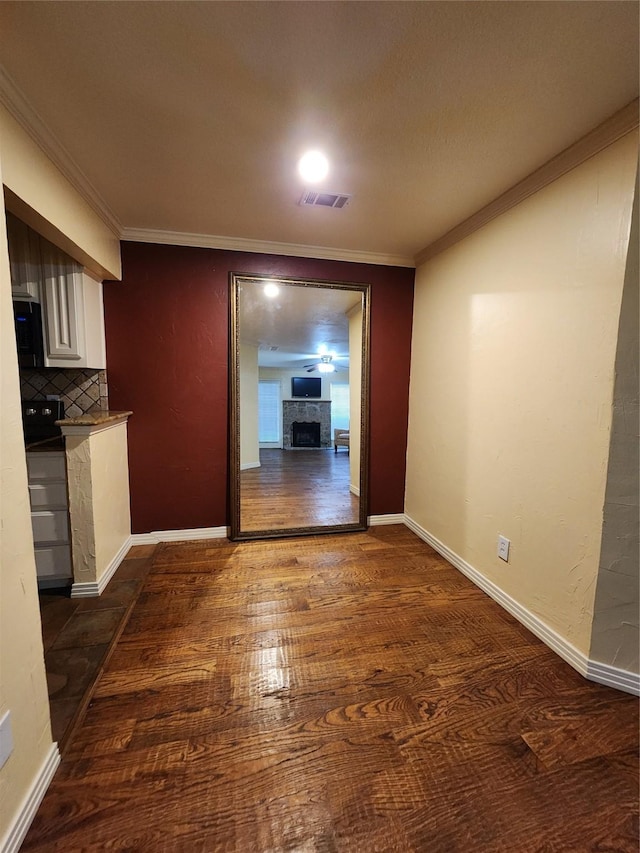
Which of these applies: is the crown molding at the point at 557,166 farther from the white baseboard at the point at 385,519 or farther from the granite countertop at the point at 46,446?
the granite countertop at the point at 46,446

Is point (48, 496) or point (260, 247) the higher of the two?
point (260, 247)

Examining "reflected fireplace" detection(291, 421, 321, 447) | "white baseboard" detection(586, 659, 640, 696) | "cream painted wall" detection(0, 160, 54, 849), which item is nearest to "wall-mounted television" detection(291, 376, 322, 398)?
"reflected fireplace" detection(291, 421, 321, 447)

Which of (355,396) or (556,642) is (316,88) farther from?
(556,642)

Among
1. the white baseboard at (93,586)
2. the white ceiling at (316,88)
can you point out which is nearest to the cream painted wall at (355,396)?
the white ceiling at (316,88)

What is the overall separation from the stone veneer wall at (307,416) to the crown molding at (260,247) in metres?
1.34

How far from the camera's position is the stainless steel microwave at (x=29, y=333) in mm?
2162

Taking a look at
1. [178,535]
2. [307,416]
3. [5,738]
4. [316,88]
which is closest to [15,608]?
[5,738]

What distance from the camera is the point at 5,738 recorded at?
35.4 inches

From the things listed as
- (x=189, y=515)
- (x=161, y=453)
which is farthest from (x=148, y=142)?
(x=189, y=515)

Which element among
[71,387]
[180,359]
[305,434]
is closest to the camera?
[71,387]

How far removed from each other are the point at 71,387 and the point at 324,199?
218 centimetres

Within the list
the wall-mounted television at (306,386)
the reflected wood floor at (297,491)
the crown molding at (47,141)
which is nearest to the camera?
the crown molding at (47,141)

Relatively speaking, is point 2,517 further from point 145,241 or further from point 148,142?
point 145,241

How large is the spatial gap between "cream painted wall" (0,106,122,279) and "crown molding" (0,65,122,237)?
0.02 metres
